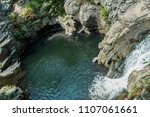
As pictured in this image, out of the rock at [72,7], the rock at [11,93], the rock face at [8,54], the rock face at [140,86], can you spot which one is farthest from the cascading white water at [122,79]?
the rock at [72,7]

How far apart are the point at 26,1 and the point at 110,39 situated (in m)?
17.1

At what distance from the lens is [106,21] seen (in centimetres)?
4297

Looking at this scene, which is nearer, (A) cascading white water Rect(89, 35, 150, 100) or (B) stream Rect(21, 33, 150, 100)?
(A) cascading white water Rect(89, 35, 150, 100)

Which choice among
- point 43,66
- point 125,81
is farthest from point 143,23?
point 43,66

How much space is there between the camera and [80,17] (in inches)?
1773

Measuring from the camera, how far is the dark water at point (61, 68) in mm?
33656

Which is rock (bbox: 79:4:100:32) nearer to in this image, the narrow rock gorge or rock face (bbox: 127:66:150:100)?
the narrow rock gorge

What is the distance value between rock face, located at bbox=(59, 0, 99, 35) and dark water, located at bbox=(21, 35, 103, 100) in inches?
50.6

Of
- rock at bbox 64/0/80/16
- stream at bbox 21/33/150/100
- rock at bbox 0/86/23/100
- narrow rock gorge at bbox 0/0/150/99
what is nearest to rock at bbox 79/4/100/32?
narrow rock gorge at bbox 0/0/150/99

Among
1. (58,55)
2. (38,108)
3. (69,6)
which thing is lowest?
(58,55)

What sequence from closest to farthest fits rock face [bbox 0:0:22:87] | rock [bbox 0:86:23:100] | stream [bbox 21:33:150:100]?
rock [bbox 0:86:23:100] → stream [bbox 21:33:150:100] → rock face [bbox 0:0:22:87]

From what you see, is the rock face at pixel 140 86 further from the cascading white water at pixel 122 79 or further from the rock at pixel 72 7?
the rock at pixel 72 7

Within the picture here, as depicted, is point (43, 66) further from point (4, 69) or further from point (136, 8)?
point (136, 8)

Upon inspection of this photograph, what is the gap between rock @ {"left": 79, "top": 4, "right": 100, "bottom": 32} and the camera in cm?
4419
